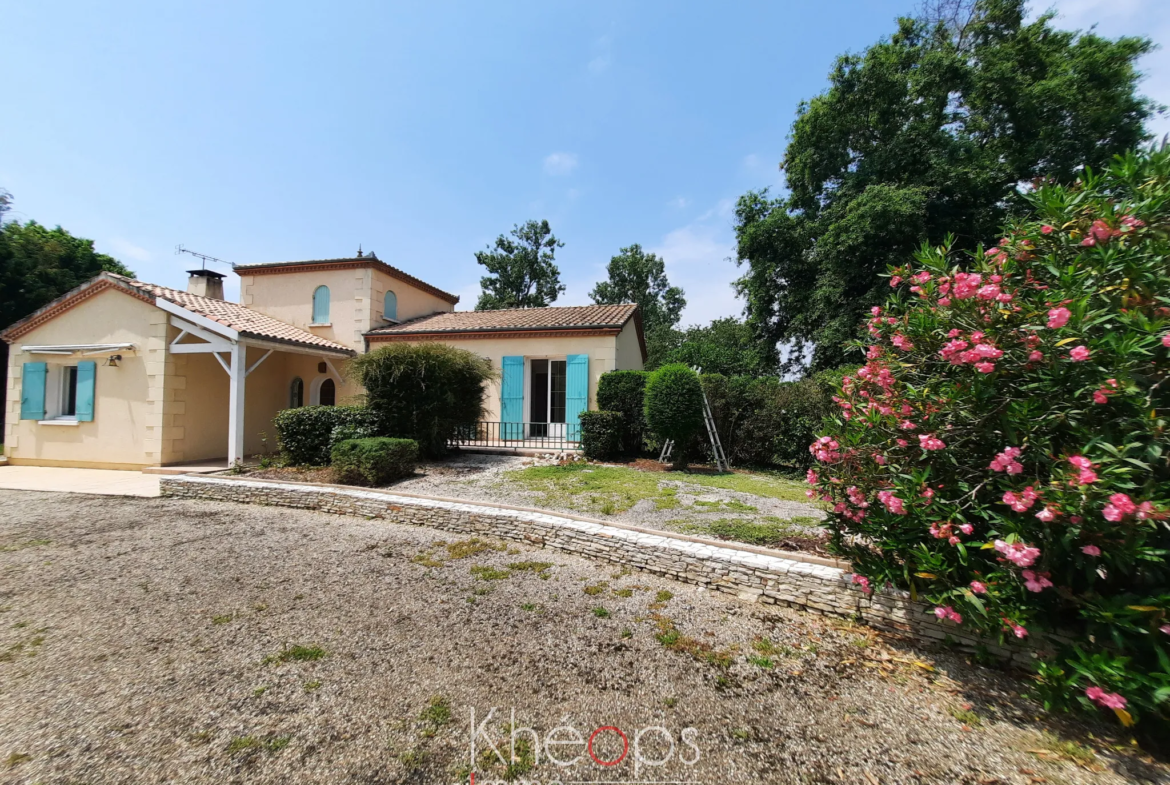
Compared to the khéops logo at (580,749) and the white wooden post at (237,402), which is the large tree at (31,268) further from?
the khéops logo at (580,749)

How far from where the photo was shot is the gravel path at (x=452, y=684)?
2229 millimetres

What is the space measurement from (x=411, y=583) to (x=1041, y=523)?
15.6 feet

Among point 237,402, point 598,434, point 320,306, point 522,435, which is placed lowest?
point 522,435

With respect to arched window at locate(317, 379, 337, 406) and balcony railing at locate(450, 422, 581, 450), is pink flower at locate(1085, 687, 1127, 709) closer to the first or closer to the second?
balcony railing at locate(450, 422, 581, 450)

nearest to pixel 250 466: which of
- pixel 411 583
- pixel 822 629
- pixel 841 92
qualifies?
pixel 411 583

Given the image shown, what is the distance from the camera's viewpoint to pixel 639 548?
482 cm

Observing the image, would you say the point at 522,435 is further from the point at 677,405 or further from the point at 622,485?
the point at 622,485

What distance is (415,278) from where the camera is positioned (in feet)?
53.6

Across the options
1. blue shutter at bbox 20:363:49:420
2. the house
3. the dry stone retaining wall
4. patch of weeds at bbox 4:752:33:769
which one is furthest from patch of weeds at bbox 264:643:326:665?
blue shutter at bbox 20:363:49:420

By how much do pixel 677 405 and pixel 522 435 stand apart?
4846mm

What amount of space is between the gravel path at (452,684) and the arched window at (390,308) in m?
11.2

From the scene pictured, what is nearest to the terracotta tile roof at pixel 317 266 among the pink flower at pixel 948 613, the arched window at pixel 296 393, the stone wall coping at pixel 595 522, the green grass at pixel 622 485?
the arched window at pixel 296 393

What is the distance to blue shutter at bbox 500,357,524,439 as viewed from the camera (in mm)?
13109

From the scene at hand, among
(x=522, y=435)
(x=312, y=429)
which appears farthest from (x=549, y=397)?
(x=312, y=429)
